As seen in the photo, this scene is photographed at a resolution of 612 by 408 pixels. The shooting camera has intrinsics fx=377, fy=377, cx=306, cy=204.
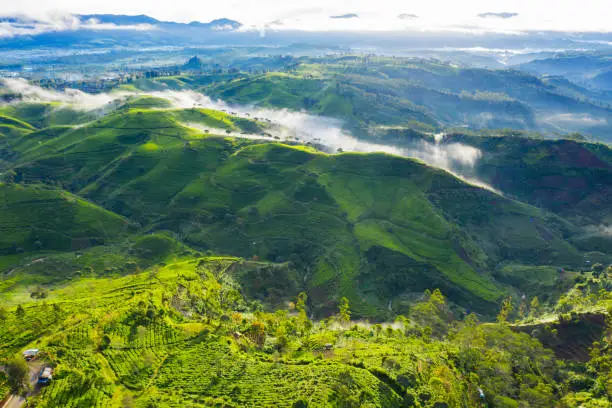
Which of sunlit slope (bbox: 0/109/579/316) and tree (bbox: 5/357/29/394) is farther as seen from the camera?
sunlit slope (bbox: 0/109/579/316)

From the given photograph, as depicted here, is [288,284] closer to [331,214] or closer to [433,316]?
[331,214]

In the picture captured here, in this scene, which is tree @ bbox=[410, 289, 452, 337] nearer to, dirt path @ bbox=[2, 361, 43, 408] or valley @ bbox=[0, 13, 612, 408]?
valley @ bbox=[0, 13, 612, 408]

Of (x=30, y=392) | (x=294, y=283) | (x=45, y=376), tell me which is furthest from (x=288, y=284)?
(x=30, y=392)

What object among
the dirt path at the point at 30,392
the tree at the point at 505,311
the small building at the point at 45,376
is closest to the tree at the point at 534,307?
the tree at the point at 505,311

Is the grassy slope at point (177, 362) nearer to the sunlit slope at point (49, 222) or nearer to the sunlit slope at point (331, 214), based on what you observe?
the sunlit slope at point (331, 214)

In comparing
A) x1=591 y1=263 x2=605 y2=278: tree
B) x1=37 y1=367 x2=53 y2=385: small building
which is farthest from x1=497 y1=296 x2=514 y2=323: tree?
x1=37 y1=367 x2=53 y2=385: small building
